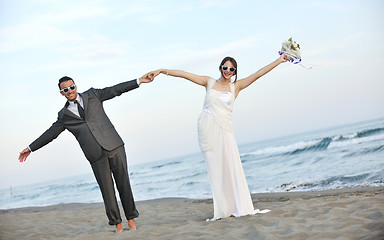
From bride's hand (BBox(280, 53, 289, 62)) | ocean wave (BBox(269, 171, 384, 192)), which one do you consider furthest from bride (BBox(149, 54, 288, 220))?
ocean wave (BBox(269, 171, 384, 192))

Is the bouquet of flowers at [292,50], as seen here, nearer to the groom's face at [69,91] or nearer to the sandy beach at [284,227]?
the sandy beach at [284,227]

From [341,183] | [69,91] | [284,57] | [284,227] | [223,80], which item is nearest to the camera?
[284,227]

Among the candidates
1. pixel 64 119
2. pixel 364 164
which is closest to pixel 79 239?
pixel 64 119

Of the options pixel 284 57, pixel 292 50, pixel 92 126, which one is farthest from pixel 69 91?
pixel 292 50

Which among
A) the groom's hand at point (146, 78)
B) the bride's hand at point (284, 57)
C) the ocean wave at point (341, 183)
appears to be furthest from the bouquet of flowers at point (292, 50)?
the ocean wave at point (341, 183)

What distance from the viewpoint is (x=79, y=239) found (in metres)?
5.20

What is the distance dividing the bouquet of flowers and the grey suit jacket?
2156 millimetres

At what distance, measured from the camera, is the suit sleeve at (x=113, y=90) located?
546 centimetres

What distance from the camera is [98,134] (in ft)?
17.2

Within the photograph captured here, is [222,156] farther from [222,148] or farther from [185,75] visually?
[185,75]

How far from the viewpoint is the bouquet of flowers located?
19.6ft

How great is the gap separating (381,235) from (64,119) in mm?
3777

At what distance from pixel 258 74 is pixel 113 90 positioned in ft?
6.38

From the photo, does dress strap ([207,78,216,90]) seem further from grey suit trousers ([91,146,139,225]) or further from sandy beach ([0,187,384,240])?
sandy beach ([0,187,384,240])
